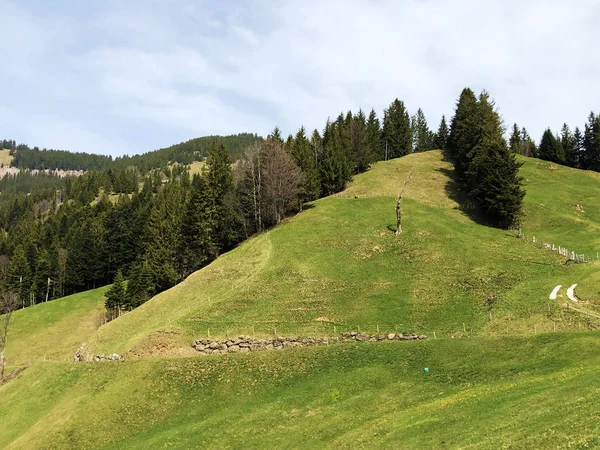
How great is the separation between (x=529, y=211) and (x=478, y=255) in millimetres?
30658

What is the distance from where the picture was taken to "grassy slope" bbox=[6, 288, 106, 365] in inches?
2763

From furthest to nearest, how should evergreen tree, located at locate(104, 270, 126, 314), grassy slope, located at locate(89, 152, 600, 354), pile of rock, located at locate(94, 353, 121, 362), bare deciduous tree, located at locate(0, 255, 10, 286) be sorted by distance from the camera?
bare deciduous tree, located at locate(0, 255, 10, 286)
evergreen tree, located at locate(104, 270, 126, 314)
grassy slope, located at locate(89, 152, 600, 354)
pile of rock, located at locate(94, 353, 121, 362)

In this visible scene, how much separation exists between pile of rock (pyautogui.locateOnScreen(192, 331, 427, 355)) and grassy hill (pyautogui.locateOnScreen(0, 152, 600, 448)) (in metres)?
1.71

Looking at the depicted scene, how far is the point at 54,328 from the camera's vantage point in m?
80.2

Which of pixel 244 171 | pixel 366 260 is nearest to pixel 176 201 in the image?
pixel 244 171

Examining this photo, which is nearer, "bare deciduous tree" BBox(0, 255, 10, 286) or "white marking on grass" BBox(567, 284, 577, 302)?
"white marking on grass" BBox(567, 284, 577, 302)

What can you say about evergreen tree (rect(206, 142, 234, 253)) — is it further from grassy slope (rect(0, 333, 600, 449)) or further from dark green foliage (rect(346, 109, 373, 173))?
grassy slope (rect(0, 333, 600, 449))

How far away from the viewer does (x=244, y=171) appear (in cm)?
8412

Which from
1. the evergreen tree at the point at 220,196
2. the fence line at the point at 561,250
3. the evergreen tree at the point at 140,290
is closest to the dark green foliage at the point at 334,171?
the evergreen tree at the point at 220,196

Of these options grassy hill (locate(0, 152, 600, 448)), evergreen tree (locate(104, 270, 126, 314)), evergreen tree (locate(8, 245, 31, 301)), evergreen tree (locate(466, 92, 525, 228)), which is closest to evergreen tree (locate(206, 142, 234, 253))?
grassy hill (locate(0, 152, 600, 448))

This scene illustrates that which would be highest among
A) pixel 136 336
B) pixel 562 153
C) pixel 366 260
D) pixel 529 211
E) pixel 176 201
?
pixel 562 153

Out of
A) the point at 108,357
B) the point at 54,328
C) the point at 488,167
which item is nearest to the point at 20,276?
the point at 54,328

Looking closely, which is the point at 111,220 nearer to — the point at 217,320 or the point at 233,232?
the point at 233,232

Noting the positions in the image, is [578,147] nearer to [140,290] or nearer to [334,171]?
[334,171]
